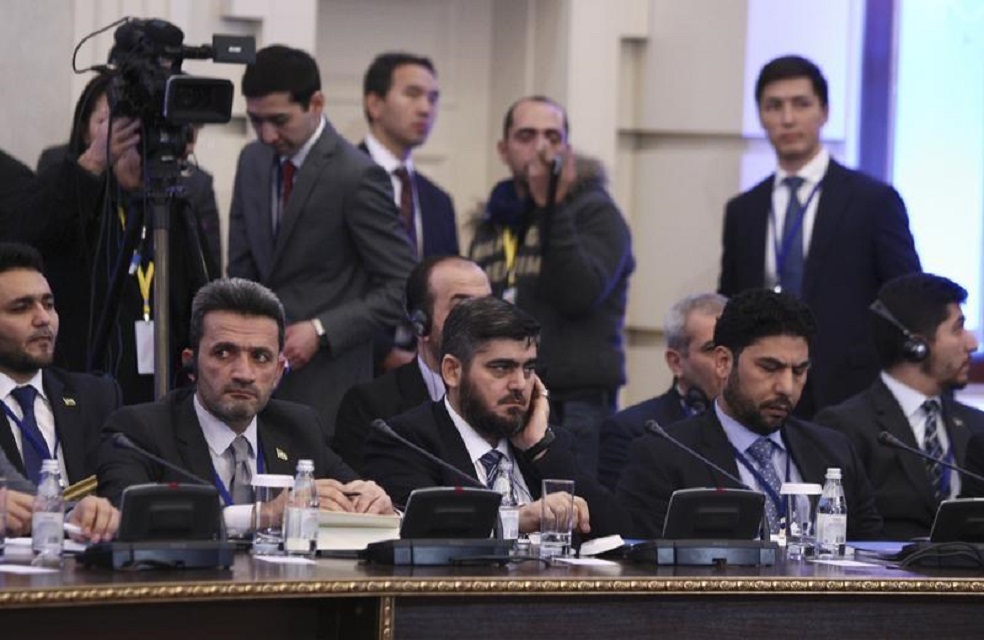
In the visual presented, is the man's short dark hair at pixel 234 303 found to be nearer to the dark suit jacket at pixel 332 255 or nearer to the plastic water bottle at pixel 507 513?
the plastic water bottle at pixel 507 513

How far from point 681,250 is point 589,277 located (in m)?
1.26

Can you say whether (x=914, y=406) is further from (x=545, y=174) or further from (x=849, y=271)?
(x=545, y=174)

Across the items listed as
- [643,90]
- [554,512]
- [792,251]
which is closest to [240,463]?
[554,512]

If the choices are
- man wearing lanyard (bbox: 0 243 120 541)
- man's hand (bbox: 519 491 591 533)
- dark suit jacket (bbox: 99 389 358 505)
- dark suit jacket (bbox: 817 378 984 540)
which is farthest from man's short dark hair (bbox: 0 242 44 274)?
dark suit jacket (bbox: 817 378 984 540)

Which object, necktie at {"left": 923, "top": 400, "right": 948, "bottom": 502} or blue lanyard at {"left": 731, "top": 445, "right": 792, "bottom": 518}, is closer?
blue lanyard at {"left": 731, "top": 445, "right": 792, "bottom": 518}

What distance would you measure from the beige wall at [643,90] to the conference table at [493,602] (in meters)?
3.69

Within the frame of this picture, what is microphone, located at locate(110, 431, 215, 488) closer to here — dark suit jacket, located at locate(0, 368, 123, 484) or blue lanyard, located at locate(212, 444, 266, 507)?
blue lanyard, located at locate(212, 444, 266, 507)

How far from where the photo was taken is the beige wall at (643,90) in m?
8.99

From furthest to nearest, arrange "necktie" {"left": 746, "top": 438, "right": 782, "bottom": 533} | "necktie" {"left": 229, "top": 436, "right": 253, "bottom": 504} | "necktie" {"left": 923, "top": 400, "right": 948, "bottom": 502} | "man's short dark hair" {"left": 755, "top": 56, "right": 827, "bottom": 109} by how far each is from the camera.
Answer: "man's short dark hair" {"left": 755, "top": 56, "right": 827, "bottom": 109}, "necktie" {"left": 923, "top": 400, "right": 948, "bottom": 502}, "necktie" {"left": 746, "top": 438, "right": 782, "bottom": 533}, "necktie" {"left": 229, "top": 436, "right": 253, "bottom": 504}

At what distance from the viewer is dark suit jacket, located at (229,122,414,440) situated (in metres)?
7.38

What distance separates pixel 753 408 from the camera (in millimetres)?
6543

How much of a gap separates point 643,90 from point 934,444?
7.49 ft

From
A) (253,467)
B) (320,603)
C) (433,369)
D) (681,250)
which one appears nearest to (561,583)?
(320,603)

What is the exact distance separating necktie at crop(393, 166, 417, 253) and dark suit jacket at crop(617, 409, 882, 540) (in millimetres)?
1676
